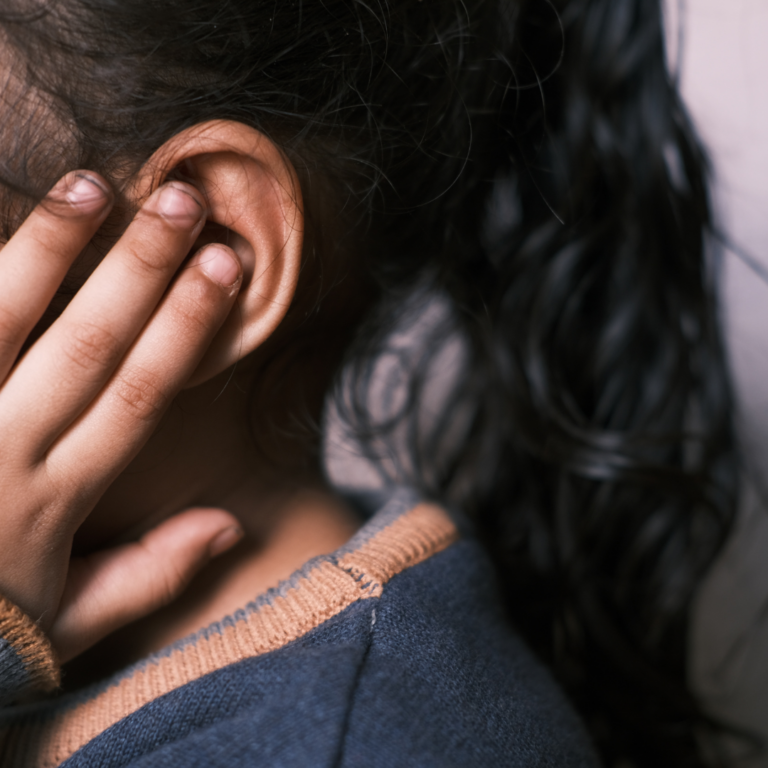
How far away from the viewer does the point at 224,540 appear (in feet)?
1.93

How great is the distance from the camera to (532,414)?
86 cm

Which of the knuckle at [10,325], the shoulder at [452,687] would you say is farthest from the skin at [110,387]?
the shoulder at [452,687]

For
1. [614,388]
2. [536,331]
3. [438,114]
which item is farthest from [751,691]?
[438,114]

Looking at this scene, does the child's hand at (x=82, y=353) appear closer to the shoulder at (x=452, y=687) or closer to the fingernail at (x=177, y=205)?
the fingernail at (x=177, y=205)

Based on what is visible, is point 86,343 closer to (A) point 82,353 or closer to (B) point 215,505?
(A) point 82,353

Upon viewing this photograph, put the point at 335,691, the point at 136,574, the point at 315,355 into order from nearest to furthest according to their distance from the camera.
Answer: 1. the point at 335,691
2. the point at 136,574
3. the point at 315,355

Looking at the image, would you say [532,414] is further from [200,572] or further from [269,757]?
[269,757]

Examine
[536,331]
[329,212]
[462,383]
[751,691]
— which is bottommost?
[751,691]

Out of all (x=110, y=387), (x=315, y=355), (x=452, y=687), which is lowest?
(x=452, y=687)

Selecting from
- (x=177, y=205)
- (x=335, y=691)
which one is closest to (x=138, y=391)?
(x=177, y=205)

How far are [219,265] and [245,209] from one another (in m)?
0.04

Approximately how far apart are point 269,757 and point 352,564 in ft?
0.50

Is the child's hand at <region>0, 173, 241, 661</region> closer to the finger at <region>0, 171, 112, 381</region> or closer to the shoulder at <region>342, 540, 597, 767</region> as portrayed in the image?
the finger at <region>0, 171, 112, 381</region>

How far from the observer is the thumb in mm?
535
